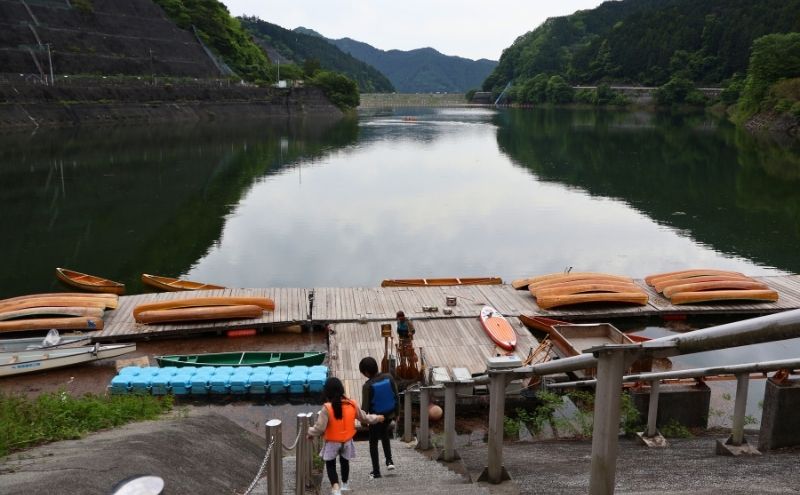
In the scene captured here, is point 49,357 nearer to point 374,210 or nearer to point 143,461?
point 143,461

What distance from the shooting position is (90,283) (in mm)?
25219

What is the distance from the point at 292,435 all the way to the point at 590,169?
172ft

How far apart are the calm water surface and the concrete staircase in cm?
1351

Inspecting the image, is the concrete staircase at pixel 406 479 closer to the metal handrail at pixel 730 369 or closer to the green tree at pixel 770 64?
the metal handrail at pixel 730 369

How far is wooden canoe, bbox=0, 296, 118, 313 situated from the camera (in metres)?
20.5

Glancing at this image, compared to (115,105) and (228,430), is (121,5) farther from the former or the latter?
(228,430)

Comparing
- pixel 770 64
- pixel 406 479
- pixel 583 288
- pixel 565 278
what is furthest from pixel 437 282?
pixel 770 64

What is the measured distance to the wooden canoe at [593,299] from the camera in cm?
2198

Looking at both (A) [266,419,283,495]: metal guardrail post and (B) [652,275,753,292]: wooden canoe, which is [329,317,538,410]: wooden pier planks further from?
(A) [266,419,283,495]: metal guardrail post

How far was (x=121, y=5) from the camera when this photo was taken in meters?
114

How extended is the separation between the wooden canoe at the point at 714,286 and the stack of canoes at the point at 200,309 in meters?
13.7

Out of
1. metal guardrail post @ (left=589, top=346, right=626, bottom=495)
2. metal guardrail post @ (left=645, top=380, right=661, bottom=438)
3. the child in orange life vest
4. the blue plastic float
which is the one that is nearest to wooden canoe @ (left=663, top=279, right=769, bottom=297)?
the blue plastic float

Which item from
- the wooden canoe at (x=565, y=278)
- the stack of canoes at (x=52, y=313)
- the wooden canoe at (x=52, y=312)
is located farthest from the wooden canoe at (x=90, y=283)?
the wooden canoe at (x=565, y=278)

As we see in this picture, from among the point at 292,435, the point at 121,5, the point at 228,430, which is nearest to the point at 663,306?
the point at 292,435
